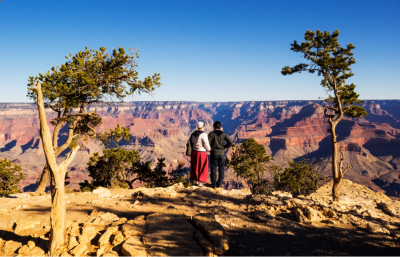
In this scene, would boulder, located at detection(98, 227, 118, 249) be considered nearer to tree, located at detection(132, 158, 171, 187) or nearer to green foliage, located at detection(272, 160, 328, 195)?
tree, located at detection(132, 158, 171, 187)

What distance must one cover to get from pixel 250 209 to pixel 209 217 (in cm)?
251

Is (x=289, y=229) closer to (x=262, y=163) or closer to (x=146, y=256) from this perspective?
(x=146, y=256)

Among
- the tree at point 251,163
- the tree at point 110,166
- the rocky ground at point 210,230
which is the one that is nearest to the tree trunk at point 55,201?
the rocky ground at point 210,230

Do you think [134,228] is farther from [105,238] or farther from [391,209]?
[391,209]

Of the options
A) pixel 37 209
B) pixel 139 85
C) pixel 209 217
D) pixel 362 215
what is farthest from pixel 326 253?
pixel 139 85

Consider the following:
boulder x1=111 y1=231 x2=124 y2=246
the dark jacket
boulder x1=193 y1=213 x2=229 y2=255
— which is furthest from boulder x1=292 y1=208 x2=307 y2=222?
boulder x1=111 y1=231 x2=124 y2=246

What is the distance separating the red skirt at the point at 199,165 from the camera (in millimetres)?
8613

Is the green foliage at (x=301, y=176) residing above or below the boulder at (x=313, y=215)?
below

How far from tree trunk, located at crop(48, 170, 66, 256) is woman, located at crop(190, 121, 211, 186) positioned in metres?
4.81

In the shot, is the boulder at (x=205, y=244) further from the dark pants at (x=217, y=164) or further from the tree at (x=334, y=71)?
the tree at (x=334, y=71)

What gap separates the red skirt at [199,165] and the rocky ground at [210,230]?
1.21 m

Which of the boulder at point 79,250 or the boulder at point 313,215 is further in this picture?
the boulder at point 313,215

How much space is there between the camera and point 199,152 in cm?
855

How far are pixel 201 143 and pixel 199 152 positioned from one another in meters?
0.39
